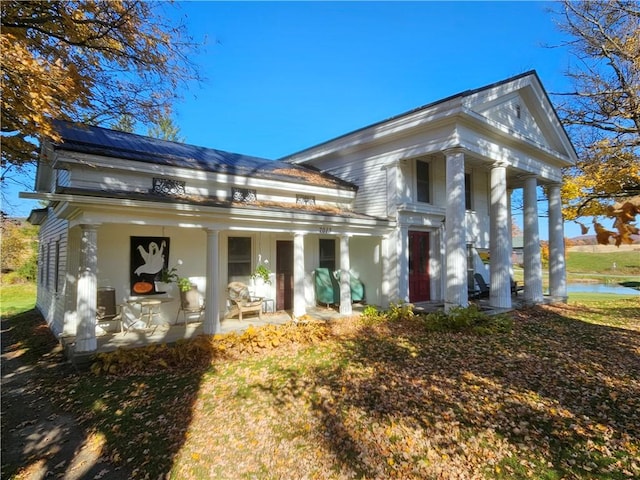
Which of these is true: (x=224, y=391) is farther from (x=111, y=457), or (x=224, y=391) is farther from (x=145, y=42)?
(x=145, y=42)

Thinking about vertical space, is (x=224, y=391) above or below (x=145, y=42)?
below

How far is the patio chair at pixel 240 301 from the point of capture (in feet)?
29.4

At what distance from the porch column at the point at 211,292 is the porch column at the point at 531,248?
36.7ft

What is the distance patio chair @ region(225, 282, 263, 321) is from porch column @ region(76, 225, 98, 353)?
10.9 feet

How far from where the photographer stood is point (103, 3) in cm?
512

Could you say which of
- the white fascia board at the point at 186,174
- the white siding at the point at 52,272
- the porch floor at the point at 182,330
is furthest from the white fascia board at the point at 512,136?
the white siding at the point at 52,272

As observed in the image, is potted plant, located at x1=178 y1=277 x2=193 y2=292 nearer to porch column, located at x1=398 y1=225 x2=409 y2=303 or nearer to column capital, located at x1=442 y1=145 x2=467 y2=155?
porch column, located at x1=398 y1=225 x2=409 y2=303

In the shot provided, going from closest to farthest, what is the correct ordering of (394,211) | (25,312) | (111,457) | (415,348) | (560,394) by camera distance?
(111,457), (560,394), (415,348), (394,211), (25,312)

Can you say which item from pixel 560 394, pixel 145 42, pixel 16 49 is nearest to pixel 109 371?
pixel 16 49

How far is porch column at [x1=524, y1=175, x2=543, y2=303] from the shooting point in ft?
41.0

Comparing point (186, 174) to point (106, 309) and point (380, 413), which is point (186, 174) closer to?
point (106, 309)

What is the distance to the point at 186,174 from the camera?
8969mm

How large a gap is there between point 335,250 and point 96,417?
882 centimetres

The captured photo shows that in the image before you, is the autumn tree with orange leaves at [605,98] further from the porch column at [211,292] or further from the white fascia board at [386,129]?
the porch column at [211,292]
